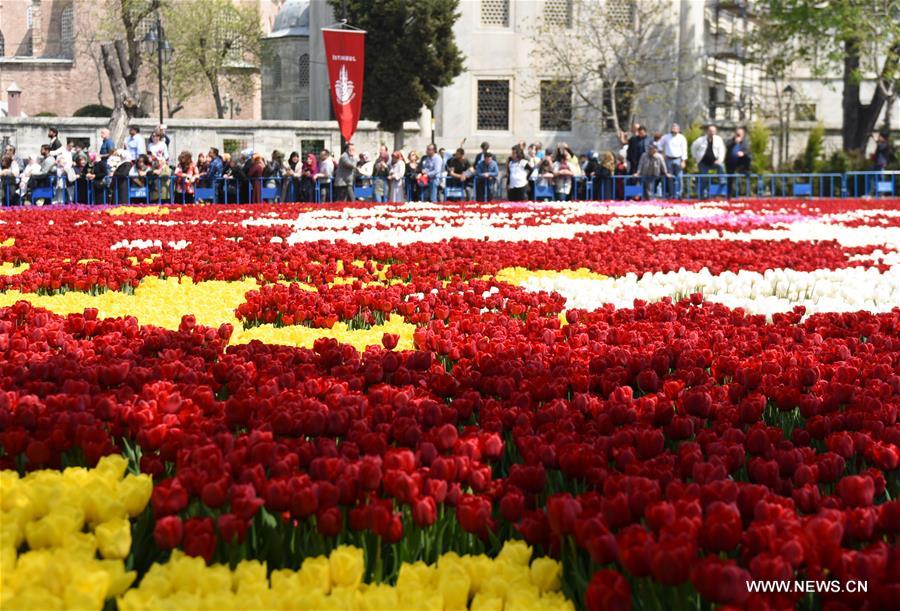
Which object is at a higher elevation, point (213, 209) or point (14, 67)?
point (14, 67)

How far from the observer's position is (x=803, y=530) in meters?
2.29

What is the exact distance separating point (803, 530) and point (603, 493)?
1.80ft

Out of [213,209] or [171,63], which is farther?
[171,63]

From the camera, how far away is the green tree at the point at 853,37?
40.6m

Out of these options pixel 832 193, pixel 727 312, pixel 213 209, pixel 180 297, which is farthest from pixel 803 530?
pixel 832 193

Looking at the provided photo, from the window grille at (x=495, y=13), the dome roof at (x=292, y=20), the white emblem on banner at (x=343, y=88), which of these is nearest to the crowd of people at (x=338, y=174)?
the white emblem on banner at (x=343, y=88)

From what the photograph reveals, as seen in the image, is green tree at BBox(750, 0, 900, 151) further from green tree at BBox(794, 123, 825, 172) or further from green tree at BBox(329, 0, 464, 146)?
green tree at BBox(329, 0, 464, 146)

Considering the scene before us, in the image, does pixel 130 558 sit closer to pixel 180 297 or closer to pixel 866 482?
pixel 866 482

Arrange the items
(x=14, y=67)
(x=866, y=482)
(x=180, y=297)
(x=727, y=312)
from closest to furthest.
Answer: (x=866, y=482)
(x=727, y=312)
(x=180, y=297)
(x=14, y=67)

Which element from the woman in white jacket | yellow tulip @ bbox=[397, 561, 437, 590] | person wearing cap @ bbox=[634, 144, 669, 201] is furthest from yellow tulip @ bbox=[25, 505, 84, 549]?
person wearing cap @ bbox=[634, 144, 669, 201]

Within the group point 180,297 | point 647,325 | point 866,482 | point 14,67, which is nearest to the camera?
point 866,482

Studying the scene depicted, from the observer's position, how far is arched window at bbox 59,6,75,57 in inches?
2905

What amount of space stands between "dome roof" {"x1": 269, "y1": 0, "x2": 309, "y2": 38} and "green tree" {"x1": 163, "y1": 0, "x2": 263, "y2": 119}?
123 cm

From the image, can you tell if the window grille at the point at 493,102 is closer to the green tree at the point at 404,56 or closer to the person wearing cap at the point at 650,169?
the green tree at the point at 404,56
